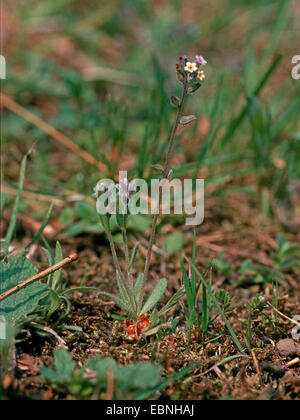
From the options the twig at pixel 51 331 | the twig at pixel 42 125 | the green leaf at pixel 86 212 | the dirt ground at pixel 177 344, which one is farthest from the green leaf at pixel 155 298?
the twig at pixel 42 125

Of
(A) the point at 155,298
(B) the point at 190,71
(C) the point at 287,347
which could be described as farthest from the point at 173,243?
(B) the point at 190,71

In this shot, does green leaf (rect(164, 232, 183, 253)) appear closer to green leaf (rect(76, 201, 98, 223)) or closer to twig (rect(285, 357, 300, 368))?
green leaf (rect(76, 201, 98, 223))

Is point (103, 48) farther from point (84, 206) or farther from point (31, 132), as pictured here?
point (84, 206)

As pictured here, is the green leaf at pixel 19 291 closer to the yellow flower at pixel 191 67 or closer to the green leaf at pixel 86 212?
the green leaf at pixel 86 212

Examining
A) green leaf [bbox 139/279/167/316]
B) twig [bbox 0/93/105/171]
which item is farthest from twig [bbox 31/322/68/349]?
twig [bbox 0/93/105/171]

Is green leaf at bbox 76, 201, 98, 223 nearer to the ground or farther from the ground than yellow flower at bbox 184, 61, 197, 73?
nearer to the ground

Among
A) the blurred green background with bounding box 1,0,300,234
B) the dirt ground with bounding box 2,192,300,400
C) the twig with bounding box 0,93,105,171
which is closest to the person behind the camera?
the dirt ground with bounding box 2,192,300,400
